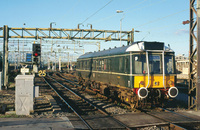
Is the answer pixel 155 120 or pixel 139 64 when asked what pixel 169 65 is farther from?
pixel 155 120

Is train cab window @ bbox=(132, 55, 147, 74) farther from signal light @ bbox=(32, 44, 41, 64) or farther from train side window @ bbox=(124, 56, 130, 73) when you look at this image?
signal light @ bbox=(32, 44, 41, 64)

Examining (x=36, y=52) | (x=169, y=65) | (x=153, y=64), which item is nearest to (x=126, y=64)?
(x=153, y=64)

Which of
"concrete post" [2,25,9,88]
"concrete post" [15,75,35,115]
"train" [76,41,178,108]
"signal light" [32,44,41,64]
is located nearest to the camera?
"concrete post" [15,75,35,115]

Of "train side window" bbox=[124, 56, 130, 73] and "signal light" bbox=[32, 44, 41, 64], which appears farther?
"signal light" bbox=[32, 44, 41, 64]

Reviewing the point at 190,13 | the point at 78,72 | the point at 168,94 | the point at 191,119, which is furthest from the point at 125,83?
the point at 78,72

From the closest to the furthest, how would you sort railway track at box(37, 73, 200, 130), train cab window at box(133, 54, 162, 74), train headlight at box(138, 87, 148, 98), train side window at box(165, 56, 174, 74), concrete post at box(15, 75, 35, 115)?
railway track at box(37, 73, 200, 130), concrete post at box(15, 75, 35, 115), train headlight at box(138, 87, 148, 98), train cab window at box(133, 54, 162, 74), train side window at box(165, 56, 174, 74)

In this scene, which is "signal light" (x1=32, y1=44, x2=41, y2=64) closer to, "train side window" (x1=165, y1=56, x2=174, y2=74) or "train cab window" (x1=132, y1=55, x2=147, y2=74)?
"train cab window" (x1=132, y1=55, x2=147, y2=74)

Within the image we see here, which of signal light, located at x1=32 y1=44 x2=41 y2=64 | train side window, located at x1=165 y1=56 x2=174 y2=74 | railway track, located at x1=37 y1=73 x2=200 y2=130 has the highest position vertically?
signal light, located at x1=32 y1=44 x2=41 y2=64

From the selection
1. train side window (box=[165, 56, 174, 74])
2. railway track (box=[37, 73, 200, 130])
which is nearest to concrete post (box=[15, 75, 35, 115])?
railway track (box=[37, 73, 200, 130])

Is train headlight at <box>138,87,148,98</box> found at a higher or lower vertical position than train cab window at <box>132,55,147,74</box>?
lower

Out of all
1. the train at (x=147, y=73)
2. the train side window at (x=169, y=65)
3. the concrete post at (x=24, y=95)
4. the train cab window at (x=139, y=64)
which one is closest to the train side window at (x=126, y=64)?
the train at (x=147, y=73)

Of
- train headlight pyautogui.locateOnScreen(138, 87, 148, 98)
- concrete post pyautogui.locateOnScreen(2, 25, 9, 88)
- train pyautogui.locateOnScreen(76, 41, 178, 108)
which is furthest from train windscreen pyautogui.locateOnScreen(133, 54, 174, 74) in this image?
concrete post pyautogui.locateOnScreen(2, 25, 9, 88)

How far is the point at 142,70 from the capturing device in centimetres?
1252

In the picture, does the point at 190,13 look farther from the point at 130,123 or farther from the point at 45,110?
the point at 45,110
